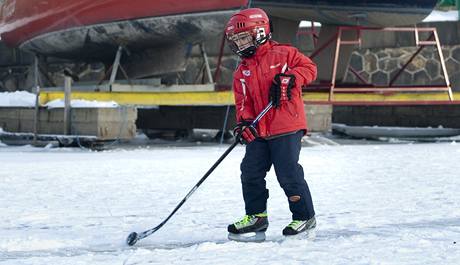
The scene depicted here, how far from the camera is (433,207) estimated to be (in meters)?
4.69

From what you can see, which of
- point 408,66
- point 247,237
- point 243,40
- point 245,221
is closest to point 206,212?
point 245,221

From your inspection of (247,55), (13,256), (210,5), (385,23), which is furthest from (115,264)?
(385,23)

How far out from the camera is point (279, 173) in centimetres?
380

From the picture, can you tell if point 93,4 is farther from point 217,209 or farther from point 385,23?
point 217,209

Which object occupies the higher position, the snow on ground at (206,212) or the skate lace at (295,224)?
the skate lace at (295,224)

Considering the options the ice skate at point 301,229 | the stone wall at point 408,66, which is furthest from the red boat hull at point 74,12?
the ice skate at point 301,229

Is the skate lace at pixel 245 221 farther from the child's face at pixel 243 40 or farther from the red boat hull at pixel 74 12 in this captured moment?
the red boat hull at pixel 74 12

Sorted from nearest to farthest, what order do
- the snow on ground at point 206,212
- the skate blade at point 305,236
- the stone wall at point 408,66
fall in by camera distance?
the snow on ground at point 206,212, the skate blade at point 305,236, the stone wall at point 408,66

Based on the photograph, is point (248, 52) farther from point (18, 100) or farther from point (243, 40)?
point (18, 100)

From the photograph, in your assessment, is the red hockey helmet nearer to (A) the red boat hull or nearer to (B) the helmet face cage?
(B) the helmet face cage

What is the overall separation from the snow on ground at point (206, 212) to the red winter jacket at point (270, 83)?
63 centimetres

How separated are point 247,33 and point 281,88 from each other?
0.37 meters

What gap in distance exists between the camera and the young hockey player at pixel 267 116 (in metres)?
3.76

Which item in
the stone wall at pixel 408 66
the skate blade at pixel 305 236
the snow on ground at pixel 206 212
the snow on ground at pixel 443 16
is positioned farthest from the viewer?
the snow on ground at pixel 443 16
